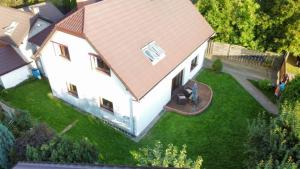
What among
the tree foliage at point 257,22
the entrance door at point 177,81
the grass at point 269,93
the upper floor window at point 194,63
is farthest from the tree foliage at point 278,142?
the tree foliage at point 257,22

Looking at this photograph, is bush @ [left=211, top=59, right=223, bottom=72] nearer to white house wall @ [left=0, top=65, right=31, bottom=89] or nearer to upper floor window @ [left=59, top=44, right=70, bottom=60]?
upper floor window @ [left=59, top=44, right=70, bottom=60]

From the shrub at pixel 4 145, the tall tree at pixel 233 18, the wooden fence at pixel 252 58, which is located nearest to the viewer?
the shrub at pixel 4 145

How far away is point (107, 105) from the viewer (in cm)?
2075

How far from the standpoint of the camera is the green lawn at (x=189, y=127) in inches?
741

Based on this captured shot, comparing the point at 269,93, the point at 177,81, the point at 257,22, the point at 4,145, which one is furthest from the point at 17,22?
the point at 269,93

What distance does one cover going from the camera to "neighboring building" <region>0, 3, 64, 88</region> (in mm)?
26328

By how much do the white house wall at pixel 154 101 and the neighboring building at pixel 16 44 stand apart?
1419 centimetres

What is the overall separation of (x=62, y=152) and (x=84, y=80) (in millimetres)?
7728

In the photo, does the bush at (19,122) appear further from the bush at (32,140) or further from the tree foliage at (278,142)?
the tree foliage at (278,142)

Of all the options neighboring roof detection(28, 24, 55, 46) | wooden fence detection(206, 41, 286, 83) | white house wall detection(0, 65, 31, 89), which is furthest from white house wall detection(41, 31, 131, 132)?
wooden fence detection(206, 41, 286, 83)

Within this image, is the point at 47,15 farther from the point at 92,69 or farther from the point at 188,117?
the point at 188,117

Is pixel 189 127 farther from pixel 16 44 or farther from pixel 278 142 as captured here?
pixel 16 44

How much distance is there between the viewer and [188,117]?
70.8ft

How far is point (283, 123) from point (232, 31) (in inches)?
601
